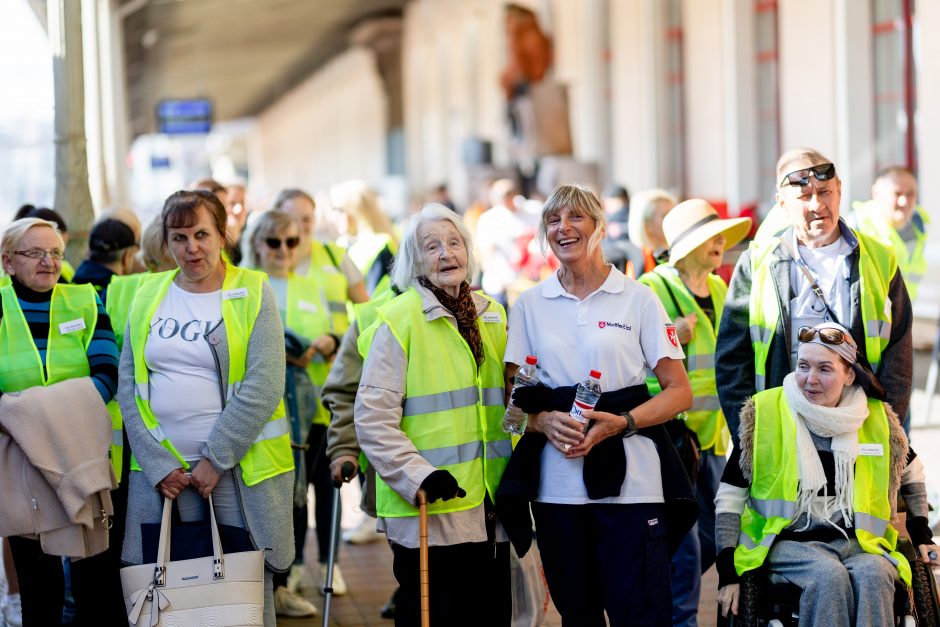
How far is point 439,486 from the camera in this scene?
183 inches

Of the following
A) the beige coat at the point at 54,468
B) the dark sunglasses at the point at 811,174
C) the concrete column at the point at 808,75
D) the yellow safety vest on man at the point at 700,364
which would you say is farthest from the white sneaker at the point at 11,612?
the concrete column at the point at 808,75

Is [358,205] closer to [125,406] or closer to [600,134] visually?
[125,406]

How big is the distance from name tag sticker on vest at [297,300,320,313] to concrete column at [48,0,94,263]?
5.19ft

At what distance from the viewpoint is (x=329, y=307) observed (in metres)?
7.21

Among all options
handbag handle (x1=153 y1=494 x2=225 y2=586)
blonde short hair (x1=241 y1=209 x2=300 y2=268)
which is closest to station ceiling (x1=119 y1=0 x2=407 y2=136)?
blonde short hair (x1=241 y1=209 x2=300 y2=268)

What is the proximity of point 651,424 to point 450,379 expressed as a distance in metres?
0.68

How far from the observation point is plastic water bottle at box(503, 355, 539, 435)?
15.5 ft

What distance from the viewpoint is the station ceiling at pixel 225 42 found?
35.8 m

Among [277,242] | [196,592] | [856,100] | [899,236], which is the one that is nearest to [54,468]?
[196,592]

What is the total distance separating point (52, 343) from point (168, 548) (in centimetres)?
120

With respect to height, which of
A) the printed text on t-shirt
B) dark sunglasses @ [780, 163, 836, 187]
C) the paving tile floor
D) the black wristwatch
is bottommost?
the paving tile floor

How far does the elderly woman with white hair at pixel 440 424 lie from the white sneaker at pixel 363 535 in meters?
3.30

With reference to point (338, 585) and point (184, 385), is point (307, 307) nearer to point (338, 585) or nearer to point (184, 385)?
point (338, 585)

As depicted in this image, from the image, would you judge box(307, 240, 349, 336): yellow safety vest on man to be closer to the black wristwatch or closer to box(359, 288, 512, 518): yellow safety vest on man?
box(359, 288, 512, 518): yellow safety vest on man
